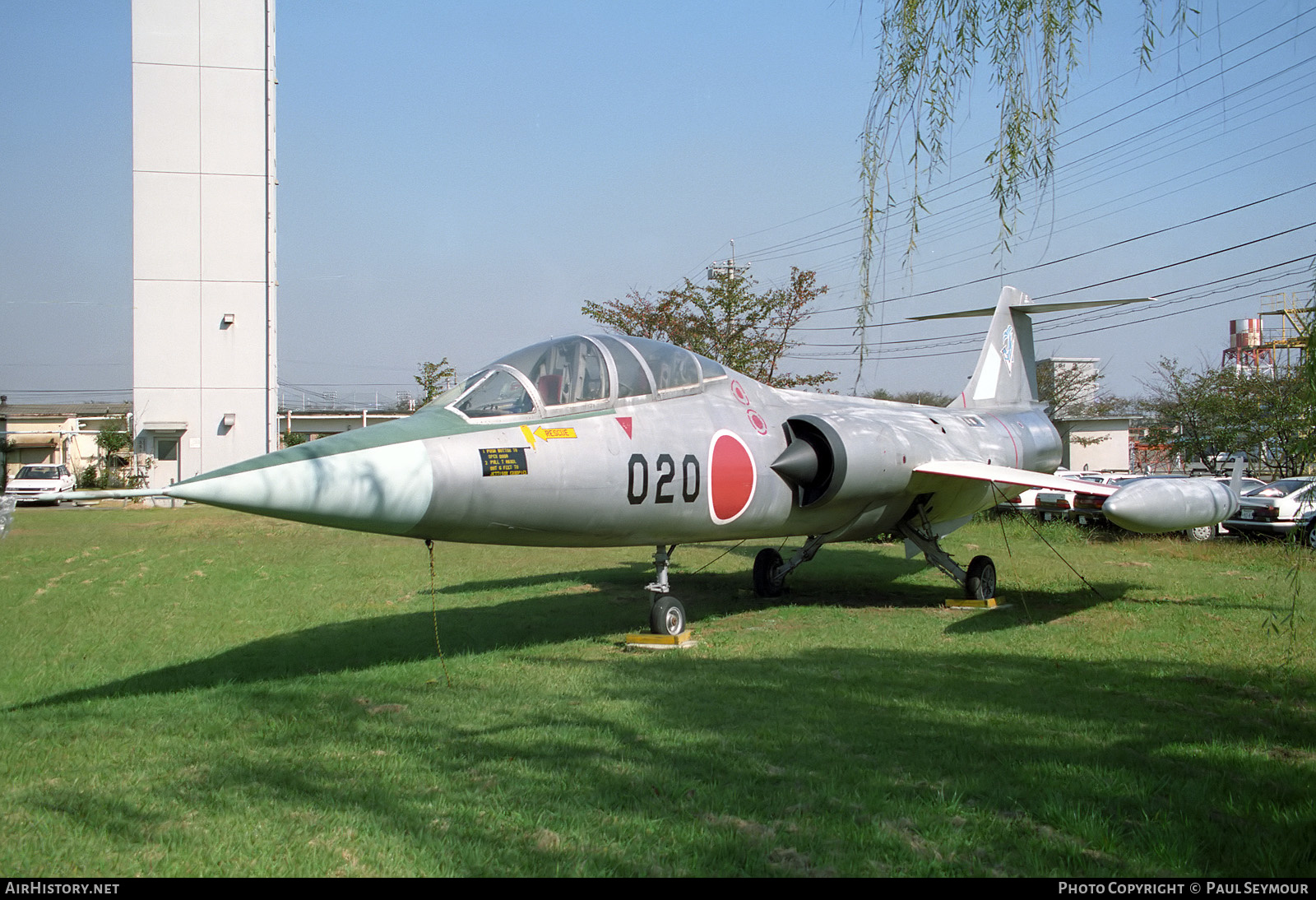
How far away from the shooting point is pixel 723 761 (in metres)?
4.89

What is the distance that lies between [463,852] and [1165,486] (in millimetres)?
8039

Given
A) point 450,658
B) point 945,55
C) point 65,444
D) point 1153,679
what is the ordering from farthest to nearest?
point 65,444 < point 450,658 < point 1153,679 < point 945,55

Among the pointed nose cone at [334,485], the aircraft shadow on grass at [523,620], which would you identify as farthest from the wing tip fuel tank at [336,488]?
the aircraft shadow on grass at [523,620]

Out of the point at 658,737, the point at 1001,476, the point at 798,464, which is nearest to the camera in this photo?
the point at 658,737

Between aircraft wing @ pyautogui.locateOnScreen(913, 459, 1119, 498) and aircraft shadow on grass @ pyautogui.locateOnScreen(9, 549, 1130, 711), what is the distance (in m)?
1.45

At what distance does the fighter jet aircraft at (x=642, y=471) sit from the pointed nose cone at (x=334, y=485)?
0.01 metres

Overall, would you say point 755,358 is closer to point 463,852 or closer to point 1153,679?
point 1153,679

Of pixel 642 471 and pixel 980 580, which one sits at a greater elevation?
pixel 642 471

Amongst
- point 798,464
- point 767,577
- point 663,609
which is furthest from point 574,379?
point 767,577

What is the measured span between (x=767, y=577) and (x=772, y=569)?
141 millimetres

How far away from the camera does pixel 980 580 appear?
11516 millimetres

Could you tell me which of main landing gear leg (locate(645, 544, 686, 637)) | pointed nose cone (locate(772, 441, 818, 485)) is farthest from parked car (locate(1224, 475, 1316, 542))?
main landing gear leg (locate(645, 544, 686, 637))

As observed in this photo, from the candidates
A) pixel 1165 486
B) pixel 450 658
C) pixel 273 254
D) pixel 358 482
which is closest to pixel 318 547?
pixel 450 658

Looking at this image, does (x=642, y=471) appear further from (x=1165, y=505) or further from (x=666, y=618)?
(x=1165, y=505)
